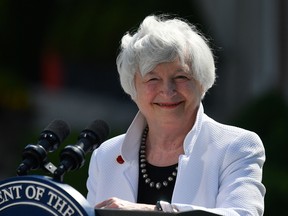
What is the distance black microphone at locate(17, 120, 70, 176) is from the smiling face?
41cm

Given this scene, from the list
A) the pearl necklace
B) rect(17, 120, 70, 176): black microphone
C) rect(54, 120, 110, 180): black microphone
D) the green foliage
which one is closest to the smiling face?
the pearl necklace

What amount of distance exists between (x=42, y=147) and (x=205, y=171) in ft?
2.26

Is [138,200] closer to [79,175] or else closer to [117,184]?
[117,184]

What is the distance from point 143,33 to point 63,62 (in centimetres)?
1188

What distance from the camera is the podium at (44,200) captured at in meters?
3.77

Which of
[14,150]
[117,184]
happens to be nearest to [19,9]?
[14,150]

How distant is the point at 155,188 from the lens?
15.1ft

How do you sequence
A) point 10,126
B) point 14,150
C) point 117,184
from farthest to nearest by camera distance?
point 10,126, point 14,150, point 117,184

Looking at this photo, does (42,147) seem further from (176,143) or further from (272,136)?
(272,136)

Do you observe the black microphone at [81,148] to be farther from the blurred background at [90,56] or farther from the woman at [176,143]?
the blurred background at [90,56]

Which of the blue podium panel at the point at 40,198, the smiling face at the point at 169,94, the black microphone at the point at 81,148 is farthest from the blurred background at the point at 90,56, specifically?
the blue podium panel at the point at 40,198

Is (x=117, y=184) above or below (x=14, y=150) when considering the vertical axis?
above

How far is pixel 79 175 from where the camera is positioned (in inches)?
428

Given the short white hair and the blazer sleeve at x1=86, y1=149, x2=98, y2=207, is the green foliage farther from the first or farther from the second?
the short white hair
